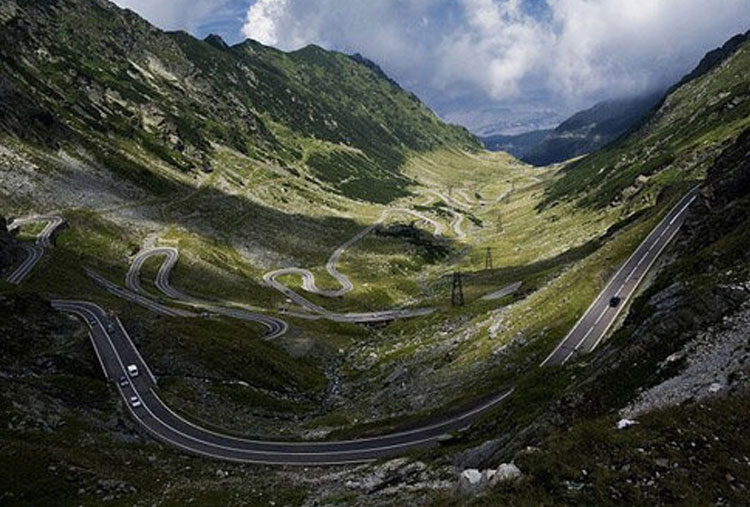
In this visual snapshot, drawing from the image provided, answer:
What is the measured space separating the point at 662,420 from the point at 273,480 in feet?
122

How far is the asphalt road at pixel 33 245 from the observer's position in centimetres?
10624

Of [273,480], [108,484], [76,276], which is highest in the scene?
[76,276]

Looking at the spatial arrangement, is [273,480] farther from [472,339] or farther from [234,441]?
[472,339]

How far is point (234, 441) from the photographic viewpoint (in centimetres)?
6631

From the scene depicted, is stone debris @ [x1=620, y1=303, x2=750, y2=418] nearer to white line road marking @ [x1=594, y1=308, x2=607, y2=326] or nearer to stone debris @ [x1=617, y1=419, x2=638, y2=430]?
stone debris @ [x1=617, y1=419, x2=638, y2=430]

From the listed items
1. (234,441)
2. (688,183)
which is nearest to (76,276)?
(234,441)

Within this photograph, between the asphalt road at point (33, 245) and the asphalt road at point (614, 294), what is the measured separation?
98010mm

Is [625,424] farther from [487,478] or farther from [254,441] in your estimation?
[254,441]

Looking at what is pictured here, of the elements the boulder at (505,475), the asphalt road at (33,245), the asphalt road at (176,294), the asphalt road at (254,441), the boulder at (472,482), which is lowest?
the asphalt road at (254,441)

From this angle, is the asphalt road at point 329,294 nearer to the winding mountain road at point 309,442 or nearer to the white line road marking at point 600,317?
the winding mountain road at point 309,442

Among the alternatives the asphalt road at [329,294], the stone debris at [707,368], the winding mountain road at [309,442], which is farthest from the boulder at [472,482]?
the asphalt road at [329,294]

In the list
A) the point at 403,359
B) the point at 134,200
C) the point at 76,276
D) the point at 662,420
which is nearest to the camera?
the point at 662,420

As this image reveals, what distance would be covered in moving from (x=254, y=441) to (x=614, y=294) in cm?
5197

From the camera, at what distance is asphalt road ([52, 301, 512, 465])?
58.5 meters
